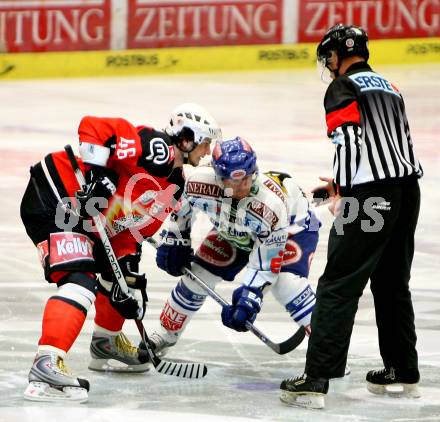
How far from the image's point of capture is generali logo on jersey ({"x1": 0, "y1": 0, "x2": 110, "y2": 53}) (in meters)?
11.2

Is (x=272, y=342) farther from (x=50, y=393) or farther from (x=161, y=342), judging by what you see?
(x=50, y=393)

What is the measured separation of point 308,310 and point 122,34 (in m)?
6.63

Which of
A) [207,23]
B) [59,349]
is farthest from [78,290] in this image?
[207,23]

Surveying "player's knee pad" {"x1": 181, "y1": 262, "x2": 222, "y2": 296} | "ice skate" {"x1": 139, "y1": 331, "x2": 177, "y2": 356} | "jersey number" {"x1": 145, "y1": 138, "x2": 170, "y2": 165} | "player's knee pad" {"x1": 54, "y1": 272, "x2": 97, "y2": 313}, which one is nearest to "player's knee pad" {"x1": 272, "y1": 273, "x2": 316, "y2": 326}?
"player's knee pad" {"x1": 181, "y1": 262, "x2": 222, "y2": 296}

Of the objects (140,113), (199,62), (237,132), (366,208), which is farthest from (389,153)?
(199,62)

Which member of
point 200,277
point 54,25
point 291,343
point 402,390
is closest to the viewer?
point 402,390

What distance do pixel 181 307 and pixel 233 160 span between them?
770 millimetres

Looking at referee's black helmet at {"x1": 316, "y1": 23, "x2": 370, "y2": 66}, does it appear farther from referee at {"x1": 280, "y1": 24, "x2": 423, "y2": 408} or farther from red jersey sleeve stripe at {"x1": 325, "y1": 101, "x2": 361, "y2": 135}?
red jersey sleeve stripe at {"x1": 325, "y1": 101, "x2": 361, "y2": 135}

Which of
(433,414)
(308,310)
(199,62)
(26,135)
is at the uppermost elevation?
(199,62)

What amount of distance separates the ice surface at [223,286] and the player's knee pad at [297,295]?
232 mm

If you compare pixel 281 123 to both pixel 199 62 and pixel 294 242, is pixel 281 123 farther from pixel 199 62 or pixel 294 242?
pixel 294 242

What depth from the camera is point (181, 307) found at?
5.27m

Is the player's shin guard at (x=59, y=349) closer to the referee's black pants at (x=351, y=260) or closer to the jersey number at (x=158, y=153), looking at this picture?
the jersey number at (x=158, y=153)

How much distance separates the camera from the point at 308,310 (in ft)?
16.9
